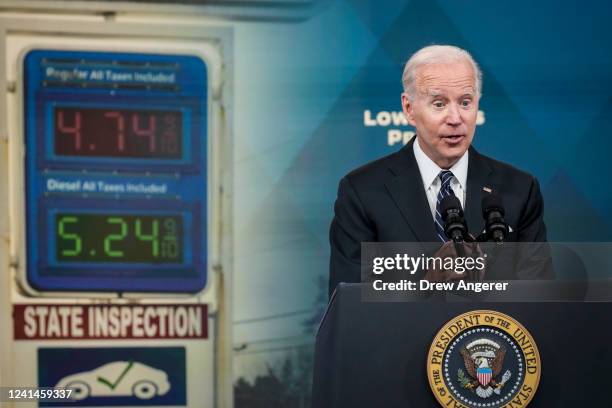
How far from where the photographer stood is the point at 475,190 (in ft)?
8.34

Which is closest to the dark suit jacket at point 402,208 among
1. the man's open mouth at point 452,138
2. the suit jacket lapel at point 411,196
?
the suit jacket lapel at point 411,196

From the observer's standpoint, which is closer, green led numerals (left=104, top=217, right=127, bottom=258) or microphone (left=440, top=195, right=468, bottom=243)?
microphone (left=440, top=195, right=468, bottom=243)

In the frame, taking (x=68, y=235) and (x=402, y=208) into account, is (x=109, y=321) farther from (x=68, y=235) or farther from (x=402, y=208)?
(x=402, y=208)

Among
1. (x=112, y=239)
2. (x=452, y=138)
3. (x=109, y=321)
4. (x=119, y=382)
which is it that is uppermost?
(x=452, y=138)

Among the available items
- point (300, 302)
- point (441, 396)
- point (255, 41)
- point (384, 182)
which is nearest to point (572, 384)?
point (441, 396)

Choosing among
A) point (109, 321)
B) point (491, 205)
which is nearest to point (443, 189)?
point (491, 205)

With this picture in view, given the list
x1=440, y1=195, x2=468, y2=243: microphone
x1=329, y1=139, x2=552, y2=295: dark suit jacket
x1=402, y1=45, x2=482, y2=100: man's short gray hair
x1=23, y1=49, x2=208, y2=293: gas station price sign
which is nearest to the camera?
x1=440, y1=195, x2=468, y2=243: microphone

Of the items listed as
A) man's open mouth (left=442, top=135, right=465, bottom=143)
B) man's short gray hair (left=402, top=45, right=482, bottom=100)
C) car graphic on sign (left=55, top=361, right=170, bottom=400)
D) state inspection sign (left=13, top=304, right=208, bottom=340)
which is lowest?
car graphic on sign (left=55, top=361, right=170, bottom=400)

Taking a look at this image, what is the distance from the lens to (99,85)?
142 inches

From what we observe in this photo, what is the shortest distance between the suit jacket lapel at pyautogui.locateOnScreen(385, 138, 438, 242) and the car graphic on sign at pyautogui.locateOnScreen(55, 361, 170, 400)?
5.06 ft

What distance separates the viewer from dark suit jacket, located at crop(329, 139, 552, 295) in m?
2.45

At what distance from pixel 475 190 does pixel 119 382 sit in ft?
5.97

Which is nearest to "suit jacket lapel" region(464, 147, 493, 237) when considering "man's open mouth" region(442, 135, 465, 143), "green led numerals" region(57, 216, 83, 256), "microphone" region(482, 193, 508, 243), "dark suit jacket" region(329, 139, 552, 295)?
"dark suit jacket" region(329, 139, 552, 295)

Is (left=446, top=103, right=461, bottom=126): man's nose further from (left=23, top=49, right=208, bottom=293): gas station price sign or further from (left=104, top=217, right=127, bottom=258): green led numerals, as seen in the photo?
(left=104, top=217, right=127, bottom=258): green led numerals
